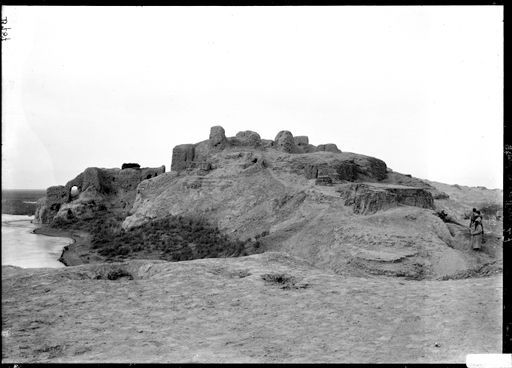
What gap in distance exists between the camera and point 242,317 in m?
7.09

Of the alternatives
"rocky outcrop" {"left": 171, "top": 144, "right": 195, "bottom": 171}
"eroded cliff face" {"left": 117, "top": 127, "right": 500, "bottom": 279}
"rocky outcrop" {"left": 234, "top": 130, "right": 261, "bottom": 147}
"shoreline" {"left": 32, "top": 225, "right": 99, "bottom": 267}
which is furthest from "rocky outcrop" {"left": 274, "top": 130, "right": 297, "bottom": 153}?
"shoreline" {"left": 32, "top": 225, "right": 99, "bottom": 267}

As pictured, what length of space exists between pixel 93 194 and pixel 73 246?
11.9 m

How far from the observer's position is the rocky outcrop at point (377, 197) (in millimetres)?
21266

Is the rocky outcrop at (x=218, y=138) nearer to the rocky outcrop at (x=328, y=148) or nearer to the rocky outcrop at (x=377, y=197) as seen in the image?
the rocky outcrop at (x=328, y=148)

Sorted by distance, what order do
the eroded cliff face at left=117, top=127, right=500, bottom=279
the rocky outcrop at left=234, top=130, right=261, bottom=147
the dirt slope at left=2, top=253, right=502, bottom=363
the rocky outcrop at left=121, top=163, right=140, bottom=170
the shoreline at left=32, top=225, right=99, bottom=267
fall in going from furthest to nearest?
1. the rocky outcrop at left=121, top=163, right=140, bottom=170
2. the rocky outcrop at left=234, top=130, right=261, bottom=147
3. the shoreline at left=32, top=225, right=99, bottom=267
4. the eroded cliff face at left=117, top=127, right=500, bottom=279
5. the dirt slope at left=2, top=253, right=502, bottom=363

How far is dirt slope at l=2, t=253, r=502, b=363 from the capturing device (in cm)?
584

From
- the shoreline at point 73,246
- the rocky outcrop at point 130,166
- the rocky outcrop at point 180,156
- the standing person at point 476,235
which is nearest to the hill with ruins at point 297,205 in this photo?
the rocky outcrop at point 180,156

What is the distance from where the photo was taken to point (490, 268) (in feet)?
38.8

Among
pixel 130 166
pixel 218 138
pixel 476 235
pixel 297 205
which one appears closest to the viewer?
pixel 476 235

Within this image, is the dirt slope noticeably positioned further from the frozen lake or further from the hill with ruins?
the frozen lake

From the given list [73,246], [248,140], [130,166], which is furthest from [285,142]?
[73,246]

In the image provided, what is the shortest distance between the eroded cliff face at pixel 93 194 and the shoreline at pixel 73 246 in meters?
2.48

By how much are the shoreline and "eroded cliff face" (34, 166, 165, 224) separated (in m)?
2.48

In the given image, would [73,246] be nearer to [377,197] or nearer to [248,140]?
[248,140]
